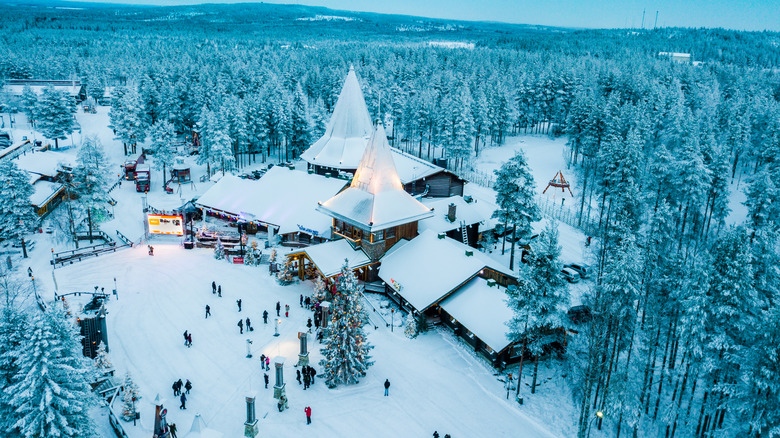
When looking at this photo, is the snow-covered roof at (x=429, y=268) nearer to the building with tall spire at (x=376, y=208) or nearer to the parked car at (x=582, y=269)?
the building with tall spire at (x=376, y=208)

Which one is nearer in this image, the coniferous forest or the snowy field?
the coniferous forest

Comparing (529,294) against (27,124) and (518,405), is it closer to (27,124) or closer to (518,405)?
(518,405)

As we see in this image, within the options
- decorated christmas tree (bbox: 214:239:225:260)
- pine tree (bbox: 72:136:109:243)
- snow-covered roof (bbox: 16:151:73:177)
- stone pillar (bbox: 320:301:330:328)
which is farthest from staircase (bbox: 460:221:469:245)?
snow-covered roof (bbox: 16:151:73:177)

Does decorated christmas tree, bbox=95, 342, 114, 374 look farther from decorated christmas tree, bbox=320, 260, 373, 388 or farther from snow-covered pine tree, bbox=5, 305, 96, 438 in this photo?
decorated christmas tree, bbox=320, 260, 373, 388

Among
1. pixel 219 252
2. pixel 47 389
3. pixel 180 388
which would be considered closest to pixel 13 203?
pixel 219 252

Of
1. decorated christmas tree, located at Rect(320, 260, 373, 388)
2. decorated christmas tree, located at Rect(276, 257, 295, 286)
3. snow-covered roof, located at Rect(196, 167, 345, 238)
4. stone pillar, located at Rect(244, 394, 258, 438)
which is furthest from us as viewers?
snow-covered roof, located at Rect(196, 167, 345, 238)

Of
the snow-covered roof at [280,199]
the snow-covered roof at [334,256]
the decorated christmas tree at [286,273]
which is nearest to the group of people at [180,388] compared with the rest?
the snow-covered roof at [334,256]

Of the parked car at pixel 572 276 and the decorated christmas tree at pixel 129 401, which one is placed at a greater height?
the parked car at pixel 572 276
